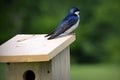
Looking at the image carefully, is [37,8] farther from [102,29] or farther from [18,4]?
[102,29]

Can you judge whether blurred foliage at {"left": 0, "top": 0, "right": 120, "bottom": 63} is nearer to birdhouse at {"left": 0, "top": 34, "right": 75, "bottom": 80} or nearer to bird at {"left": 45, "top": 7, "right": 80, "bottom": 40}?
bird at {"left": 45, "top": 7, "right": 80, "bottom": 40}

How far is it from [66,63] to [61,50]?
1.22 ft

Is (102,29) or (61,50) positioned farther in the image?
(102,29)

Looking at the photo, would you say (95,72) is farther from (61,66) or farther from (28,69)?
(28,69)

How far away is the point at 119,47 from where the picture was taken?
14.6 metres

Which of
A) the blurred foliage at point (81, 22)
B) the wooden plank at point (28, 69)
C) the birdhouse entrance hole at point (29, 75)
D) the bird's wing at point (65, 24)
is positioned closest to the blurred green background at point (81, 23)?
the blurred foliage at point (81, 22)

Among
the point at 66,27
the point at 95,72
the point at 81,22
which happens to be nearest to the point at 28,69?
the point at 66,27

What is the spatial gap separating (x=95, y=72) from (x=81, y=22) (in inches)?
86.6

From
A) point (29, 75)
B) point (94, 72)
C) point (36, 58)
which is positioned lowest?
point (94, 72)

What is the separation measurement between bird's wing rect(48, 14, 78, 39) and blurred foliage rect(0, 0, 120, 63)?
8.12m

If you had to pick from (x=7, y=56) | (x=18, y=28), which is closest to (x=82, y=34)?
(x=18, y=28)

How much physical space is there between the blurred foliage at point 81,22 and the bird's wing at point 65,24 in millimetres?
8118

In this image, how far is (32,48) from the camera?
504 cm

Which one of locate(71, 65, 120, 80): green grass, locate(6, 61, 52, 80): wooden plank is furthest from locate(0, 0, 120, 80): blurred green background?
locate(6, 61, 52, 80): wooden plank
